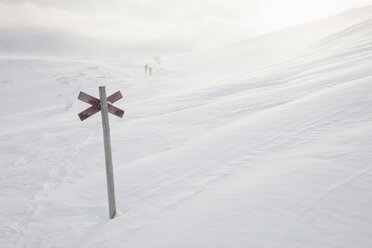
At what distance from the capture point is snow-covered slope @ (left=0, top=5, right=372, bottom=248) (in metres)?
2.28

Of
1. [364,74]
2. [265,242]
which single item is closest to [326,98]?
[364,74]

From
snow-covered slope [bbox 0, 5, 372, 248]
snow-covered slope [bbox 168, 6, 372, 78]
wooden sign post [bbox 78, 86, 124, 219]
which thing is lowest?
snow-covered slope [bbox 0, 5, 372, 248]

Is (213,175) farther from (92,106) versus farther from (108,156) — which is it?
(92,106)

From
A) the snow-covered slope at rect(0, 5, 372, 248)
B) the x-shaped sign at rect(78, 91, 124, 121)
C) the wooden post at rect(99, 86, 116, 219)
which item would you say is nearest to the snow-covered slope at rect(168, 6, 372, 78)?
the snow-covered slope at rect(0, 5, 372, 248)

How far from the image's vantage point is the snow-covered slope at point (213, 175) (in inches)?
89.9

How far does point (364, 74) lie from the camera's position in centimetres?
554

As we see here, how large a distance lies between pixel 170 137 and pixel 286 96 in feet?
9.54

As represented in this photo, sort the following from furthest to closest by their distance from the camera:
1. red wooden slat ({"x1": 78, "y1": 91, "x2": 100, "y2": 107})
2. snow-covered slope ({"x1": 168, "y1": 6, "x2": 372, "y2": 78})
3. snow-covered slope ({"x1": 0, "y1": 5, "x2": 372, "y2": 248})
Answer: snow-covered slope ({"x1": 168, "y1": 6, "x2": 372, "y2": 78}), red wooden slat ({"x1": 78, "y1": 91, "x2": 100, "y2": 107}), snow-covered slope ({"x1": 0, "y1": 5, "x2": 372, "y2": 248})

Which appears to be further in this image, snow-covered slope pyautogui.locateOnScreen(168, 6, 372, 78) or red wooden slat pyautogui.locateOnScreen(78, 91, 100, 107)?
snow-covered slope pyautogui.locateOnScreen(168, 6, 372, 78)

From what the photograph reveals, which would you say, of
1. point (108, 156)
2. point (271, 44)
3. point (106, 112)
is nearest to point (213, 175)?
point (108, 156)

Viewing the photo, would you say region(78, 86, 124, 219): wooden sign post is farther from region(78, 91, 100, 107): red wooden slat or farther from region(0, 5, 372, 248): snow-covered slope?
region(0, 5, 372, 248): snow-covered slope

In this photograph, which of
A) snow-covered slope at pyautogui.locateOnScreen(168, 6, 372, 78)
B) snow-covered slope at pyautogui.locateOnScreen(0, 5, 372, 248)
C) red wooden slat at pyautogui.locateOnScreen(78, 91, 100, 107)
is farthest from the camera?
snow-covered slope at pyautogui.locateOnScreen(168, 6, 372, 78)

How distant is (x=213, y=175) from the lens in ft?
11.1

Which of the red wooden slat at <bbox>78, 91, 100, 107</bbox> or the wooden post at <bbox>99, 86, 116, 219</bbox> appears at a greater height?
the red wooden slat at <bbox>78, 91, 100, 107</bbox>
